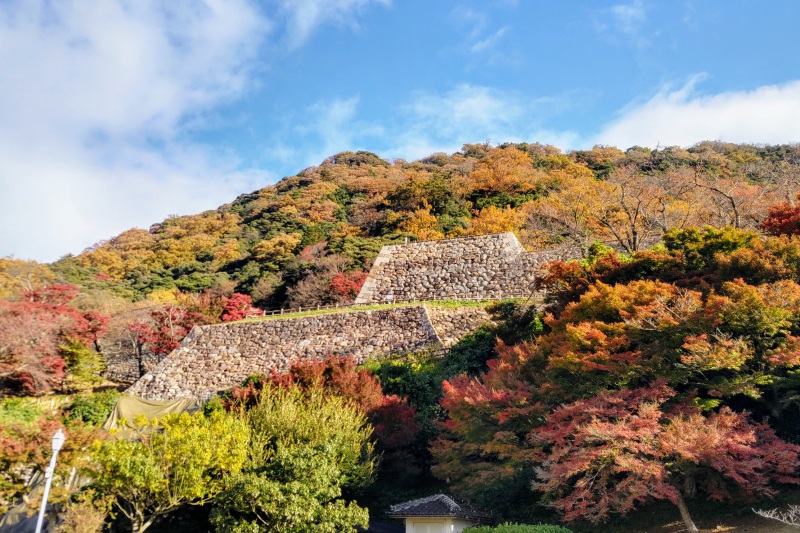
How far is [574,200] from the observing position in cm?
2972

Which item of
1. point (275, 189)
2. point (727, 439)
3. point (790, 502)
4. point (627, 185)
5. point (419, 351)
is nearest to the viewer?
point (727, 439)

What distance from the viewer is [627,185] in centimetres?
2595

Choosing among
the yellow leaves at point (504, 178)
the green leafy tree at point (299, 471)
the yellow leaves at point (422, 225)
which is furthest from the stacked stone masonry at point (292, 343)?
the yellow leaves at point (504, 178)

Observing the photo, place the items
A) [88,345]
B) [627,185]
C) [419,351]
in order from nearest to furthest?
1. [419,351]
2. [627,185]
3. [88,345]

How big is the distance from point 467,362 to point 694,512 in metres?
8.75

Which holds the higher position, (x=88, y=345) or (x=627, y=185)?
(x=627, y=185)

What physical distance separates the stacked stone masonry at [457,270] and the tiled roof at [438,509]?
12903 mm

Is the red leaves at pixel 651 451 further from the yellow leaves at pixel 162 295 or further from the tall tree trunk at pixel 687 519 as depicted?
A: the yellow leaves at pixel 162 295

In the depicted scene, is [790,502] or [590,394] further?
[590,394]

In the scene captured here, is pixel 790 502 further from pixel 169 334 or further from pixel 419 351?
pixel 169 334

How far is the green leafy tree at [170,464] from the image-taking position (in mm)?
13047

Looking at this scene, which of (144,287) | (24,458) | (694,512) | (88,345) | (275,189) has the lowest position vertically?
(694,512)

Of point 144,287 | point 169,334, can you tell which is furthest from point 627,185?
point 144,287

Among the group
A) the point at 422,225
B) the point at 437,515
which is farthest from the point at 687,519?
the point at 422,225
